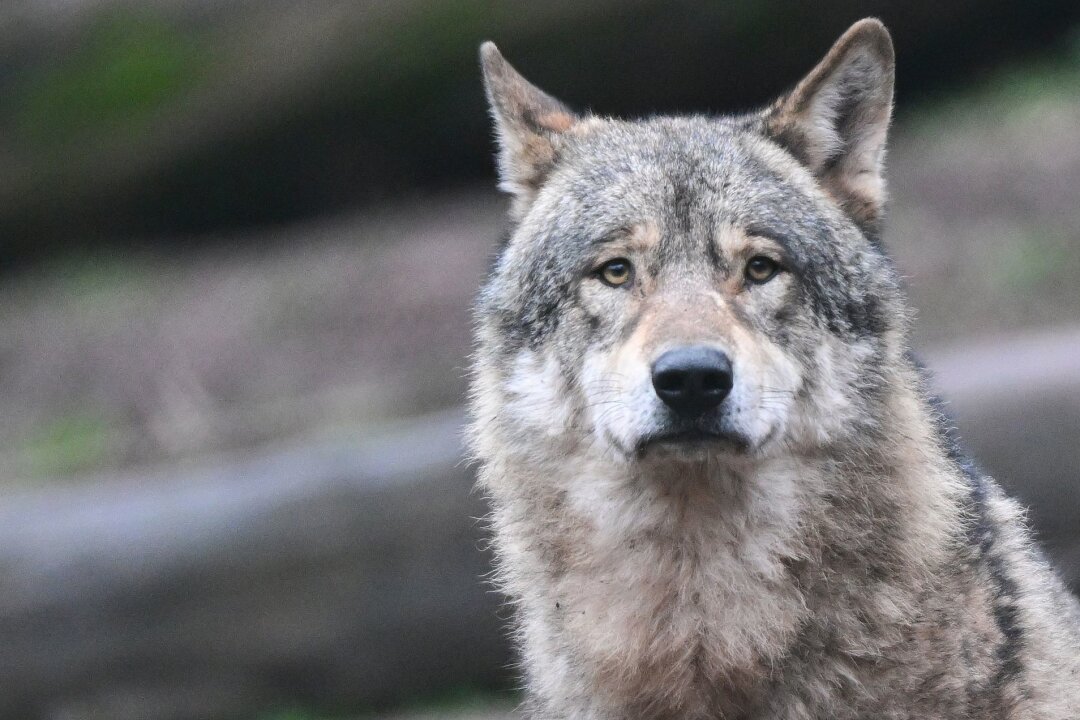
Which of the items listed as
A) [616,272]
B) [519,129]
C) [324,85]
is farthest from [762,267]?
[324,85]

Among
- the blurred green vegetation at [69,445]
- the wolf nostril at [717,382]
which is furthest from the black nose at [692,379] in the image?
the blurred green vegetation at [69,445]

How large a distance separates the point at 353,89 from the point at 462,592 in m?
4.97

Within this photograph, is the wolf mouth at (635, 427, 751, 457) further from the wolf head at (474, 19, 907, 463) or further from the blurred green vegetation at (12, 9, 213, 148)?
the blurred green vegetation at (12, 9, 213, 148)

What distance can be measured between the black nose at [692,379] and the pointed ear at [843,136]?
3.65 feet

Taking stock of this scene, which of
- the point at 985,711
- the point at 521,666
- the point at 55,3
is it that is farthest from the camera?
the point at 55,3

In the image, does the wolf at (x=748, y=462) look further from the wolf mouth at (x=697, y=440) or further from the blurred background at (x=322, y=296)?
the blurred background at (x=322, y=296)

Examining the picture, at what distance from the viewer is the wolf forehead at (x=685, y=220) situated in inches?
187

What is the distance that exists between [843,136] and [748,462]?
4.36 feet

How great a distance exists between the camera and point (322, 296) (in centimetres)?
1125

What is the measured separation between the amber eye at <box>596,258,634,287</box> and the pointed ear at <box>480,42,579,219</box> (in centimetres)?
69

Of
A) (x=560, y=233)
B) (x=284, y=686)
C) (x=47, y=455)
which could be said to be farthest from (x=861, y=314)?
(x=47, y=455)

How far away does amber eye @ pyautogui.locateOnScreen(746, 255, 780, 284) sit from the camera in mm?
4734

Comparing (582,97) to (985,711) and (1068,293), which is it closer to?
(1068,293)

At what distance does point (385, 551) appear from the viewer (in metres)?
8.28
